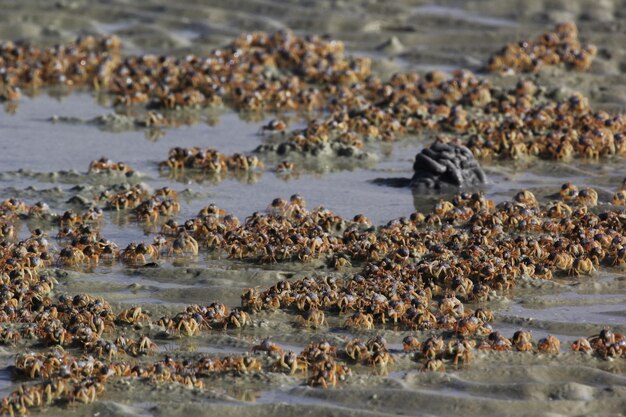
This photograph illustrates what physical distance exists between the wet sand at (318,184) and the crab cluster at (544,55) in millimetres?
254

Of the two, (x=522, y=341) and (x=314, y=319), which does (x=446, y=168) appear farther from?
(x=522, y=341)

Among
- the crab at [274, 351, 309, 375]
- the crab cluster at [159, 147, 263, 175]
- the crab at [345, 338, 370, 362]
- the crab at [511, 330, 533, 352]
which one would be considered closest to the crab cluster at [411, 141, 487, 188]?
the crab cluster at [159, 147, 263, 175]

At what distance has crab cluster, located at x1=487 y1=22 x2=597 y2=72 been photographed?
17.6m

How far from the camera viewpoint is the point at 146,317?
944cm

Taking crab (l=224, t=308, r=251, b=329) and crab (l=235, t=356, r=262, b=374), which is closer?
crab (l=235, t=356, r=262, b=374)

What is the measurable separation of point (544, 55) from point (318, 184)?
5730 mm

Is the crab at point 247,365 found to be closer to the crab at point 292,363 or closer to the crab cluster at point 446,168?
the crab at point 292,363

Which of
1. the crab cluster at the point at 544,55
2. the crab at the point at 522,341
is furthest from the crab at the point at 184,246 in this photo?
the crab cluster at the point at 544,55

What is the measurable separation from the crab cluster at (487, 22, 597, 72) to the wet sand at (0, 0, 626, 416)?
0.83 feet

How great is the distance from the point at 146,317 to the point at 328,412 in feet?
7.05

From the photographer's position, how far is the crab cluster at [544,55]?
17641mm

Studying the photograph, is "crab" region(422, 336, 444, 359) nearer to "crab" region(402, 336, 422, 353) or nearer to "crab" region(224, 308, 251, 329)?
"crab" region(402, 336, 422, 353)

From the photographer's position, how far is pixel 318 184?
13.5 m

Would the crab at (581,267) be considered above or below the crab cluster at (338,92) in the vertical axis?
below
